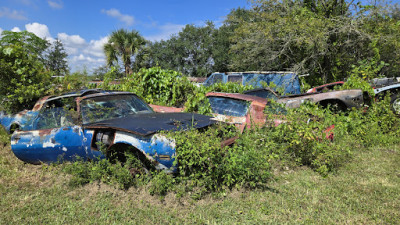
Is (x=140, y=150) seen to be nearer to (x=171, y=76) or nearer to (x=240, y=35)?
(x=171, y=76)

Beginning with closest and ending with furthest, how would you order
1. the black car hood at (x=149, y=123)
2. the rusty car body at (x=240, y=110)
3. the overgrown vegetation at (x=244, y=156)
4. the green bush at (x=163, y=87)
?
the overgrown vegetation at (x=244, y=156) → the black car hood at (x=149, y=123) → the rusty car body at (x=240, y=110) → the green bush at (x=163, y=87)

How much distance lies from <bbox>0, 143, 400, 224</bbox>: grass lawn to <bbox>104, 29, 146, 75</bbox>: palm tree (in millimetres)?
15942

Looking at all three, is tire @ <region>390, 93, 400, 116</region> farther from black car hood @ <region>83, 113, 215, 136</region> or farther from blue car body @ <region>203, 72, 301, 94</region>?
black car hood @ <region>83, 113, 215, 136</region>

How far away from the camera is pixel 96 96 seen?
191 inches

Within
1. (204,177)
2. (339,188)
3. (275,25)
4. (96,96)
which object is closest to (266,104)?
(339,188)

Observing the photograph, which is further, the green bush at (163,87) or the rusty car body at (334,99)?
the green bush at (163,87)

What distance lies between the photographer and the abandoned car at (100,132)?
357cm

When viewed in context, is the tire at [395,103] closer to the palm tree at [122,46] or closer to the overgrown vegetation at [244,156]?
the overgrown vegetation at [244,156]

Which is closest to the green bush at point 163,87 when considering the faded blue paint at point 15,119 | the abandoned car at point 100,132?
the abandoned car at point 100,132

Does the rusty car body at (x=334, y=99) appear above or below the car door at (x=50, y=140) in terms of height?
above

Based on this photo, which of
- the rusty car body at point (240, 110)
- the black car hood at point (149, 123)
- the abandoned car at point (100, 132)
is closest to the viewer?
the abandoned car at point (100, 132)

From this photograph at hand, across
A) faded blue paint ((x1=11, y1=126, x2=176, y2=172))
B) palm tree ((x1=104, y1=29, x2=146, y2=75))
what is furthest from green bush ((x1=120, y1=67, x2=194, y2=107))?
palm tree ((x1=104, y1=29, x2=146, y2=75))

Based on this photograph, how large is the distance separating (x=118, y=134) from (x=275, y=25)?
10.8m

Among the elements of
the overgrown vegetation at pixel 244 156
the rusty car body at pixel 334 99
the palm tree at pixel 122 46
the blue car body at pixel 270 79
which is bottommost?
the overgrown vegetation at pixel 244 156
